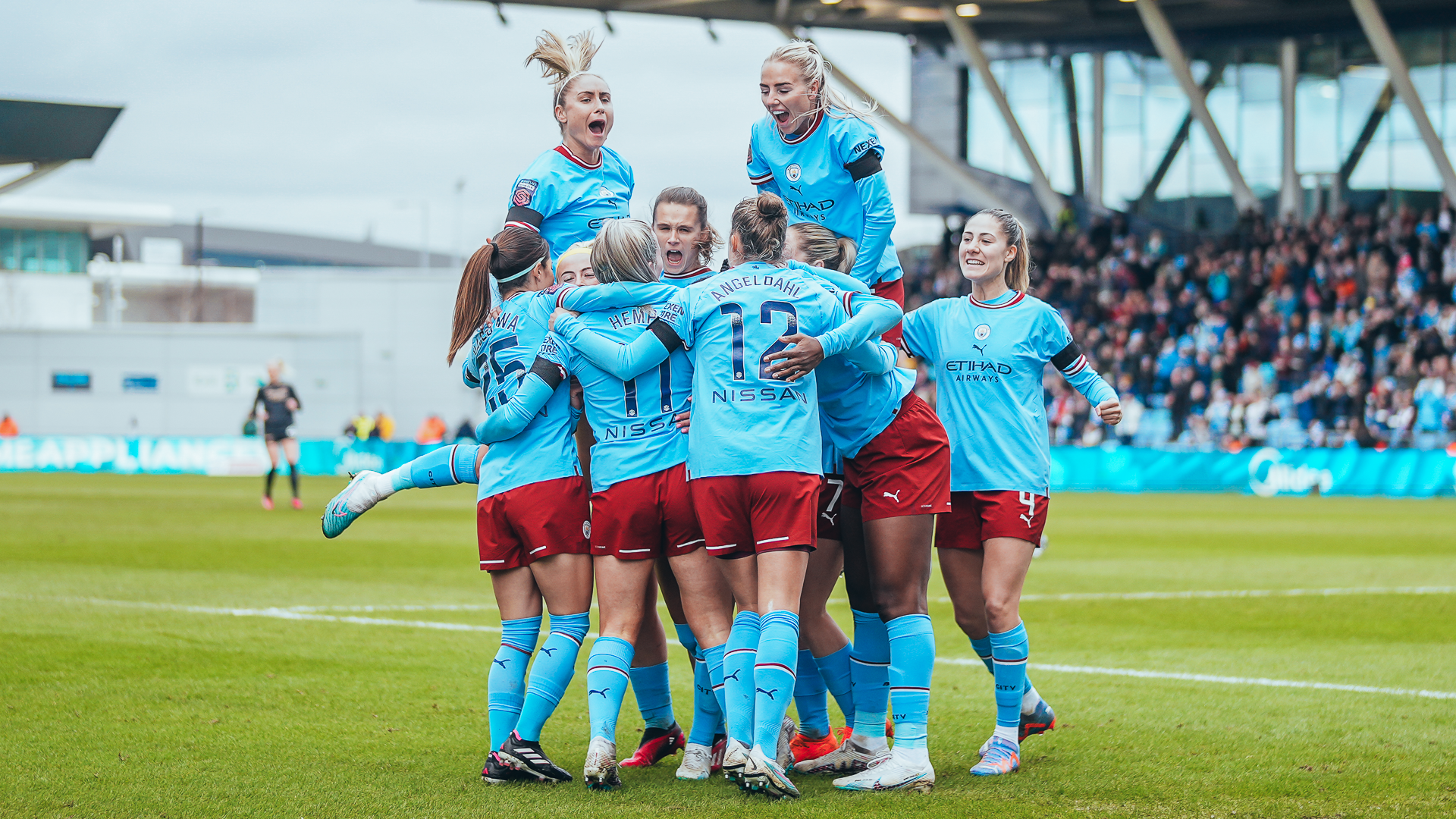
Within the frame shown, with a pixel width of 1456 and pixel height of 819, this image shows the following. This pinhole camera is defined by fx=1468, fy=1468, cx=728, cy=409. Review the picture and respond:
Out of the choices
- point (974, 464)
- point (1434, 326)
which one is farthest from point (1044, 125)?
point (974, 464)

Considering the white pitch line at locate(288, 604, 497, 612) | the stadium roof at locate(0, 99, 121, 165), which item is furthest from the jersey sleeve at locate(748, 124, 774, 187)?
the stadium roof at locate(0, 99, 121, 165)

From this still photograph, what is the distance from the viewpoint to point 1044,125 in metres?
43.2

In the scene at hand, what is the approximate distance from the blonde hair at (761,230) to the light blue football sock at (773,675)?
4.07 feet

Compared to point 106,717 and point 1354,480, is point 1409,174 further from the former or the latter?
point 106,717

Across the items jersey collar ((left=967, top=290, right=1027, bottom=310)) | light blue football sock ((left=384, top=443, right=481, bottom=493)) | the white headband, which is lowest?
light blue football sock ((left=384, top=443, right=481, bottom=493))

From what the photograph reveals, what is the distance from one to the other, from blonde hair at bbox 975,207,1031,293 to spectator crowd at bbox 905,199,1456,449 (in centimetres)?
2147

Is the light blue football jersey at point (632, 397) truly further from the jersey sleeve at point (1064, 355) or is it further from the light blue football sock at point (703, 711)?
the jersey sleeve at point (1064, 355)

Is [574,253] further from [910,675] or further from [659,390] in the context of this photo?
[910,675]

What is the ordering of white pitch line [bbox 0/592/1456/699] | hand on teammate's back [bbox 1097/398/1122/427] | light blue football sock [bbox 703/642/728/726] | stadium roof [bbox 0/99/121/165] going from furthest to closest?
stadium roof [bbox 0/99/121/165], white pitch line [bbox 0/592/1456/699], hand on teammate's back [bbox 1097/398/1122/427], light blue football sock [bbox 703/642/728/726]

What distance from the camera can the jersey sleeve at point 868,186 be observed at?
5.62m

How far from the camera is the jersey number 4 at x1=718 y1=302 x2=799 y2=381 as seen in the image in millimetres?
4957

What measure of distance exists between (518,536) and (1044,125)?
40.2 m

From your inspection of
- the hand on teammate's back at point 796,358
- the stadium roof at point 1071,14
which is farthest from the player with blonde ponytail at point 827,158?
the stadium roof at point 1071,14

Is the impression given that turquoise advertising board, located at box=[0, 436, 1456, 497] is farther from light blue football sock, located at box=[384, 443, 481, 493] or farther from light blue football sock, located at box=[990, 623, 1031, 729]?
light blue football sock, located at box=[384, 443, 481, 493]
